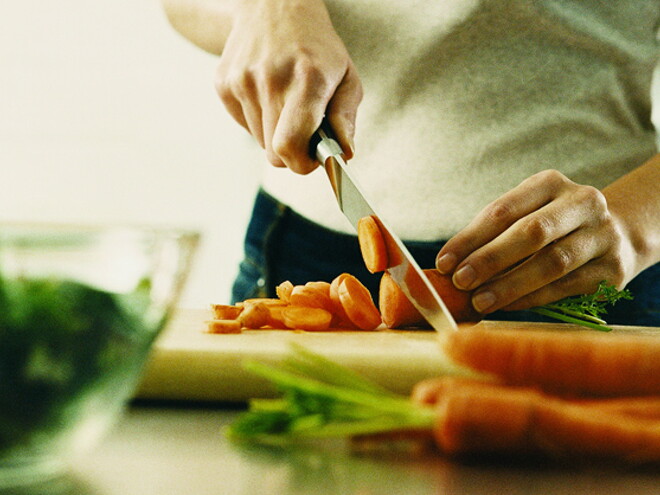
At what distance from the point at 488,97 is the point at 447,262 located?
0.62 m

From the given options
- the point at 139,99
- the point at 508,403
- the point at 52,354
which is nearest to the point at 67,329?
the point at 52,354

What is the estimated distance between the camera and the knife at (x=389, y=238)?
1137 millimetres

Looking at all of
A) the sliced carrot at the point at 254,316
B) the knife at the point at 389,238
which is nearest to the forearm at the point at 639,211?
the knife at the point at 389,238

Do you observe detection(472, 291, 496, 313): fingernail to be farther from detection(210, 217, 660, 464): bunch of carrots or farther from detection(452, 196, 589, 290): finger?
detection(210, 217, 660, 464): bunch of carrots

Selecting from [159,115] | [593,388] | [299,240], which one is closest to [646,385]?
[593,388]

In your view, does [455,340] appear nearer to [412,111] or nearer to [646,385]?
[646,385]

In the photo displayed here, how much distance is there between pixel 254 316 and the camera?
1.22 metres

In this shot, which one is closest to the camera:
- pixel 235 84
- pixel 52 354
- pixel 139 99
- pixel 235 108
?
pixel 52 354

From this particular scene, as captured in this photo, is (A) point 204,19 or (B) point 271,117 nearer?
(B) point 271,117

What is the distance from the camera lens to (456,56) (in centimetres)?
180

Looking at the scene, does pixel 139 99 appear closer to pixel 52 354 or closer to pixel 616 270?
pixel 616 270

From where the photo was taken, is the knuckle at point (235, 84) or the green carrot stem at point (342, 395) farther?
the knuckle at point (235, 84)

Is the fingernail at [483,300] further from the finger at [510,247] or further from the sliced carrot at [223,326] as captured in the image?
the sliced carrot at [223,326]

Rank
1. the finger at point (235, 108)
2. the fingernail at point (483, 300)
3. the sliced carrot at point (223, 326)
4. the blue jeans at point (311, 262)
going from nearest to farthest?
Result: the sliced carrot at point (223, 326)
the fingernail at point (483, 300)
the finger at point (235, 108)
the blue jeans at point (311, 262)
